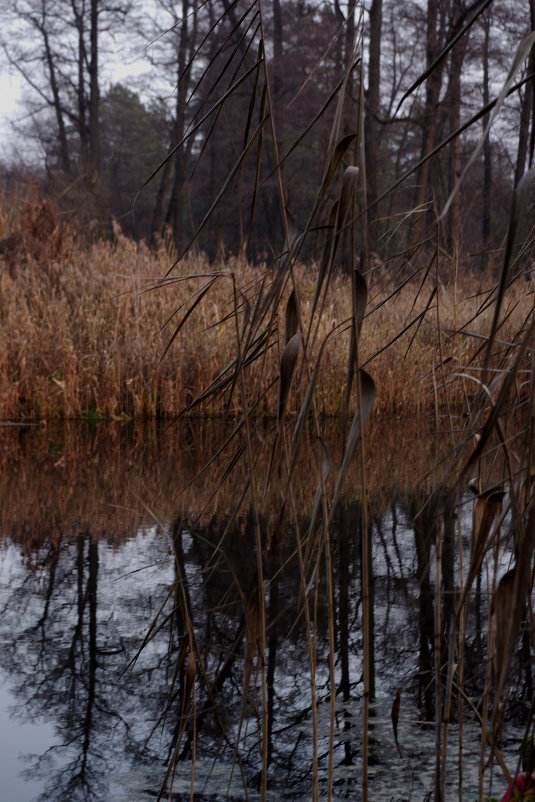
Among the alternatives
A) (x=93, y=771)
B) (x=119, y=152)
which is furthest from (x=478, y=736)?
(x=119, y=152)

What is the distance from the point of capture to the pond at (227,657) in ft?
4.91

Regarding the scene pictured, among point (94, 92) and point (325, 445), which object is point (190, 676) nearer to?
point (325, 445)

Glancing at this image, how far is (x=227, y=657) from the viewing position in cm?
126

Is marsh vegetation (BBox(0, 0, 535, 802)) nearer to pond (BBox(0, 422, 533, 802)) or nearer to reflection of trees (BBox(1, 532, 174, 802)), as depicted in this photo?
pond (BBox(0, 422, 533, 802))

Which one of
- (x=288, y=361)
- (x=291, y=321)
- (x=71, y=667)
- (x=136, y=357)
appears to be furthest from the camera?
(x=136, y=357)

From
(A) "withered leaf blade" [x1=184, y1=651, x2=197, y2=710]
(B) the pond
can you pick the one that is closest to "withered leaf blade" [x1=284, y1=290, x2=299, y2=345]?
(B) the pond

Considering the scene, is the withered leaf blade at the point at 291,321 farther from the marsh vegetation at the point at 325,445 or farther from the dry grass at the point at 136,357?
the dry grass at the point at 136,357

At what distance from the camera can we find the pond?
150 cm

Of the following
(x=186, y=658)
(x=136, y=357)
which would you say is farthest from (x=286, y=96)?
(x=186, y=658)

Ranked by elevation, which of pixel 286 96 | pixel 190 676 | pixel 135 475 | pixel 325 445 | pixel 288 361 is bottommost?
pixel 135 475

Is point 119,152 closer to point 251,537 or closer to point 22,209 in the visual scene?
point 22,209

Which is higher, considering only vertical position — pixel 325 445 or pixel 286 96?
pixel 286 96

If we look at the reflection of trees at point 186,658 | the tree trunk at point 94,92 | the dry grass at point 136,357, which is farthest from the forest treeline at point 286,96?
the reflection of trees at point 186,658

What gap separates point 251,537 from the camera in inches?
151
